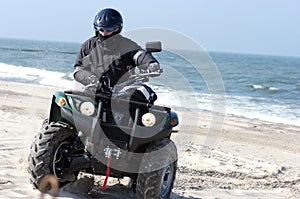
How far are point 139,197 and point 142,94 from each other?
3.29 feet

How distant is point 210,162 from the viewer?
8062mm

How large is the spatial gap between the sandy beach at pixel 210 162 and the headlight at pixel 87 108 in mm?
922

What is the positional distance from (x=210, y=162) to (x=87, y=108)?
3444 millimetres

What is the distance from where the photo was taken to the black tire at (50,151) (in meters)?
5.18

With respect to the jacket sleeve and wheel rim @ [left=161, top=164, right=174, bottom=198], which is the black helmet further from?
wheel rim @ [left=161, top=164, right=174, bottom=198]

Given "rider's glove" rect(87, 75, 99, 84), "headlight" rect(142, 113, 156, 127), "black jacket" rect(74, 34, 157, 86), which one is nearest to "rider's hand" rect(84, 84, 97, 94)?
"rider's glove" rect(87, 75, 99, 84)

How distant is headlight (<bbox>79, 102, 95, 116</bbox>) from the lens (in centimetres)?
507

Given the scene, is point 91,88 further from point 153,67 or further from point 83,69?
point 153,67

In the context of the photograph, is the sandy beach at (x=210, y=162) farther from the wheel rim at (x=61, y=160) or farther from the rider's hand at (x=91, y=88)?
the rider's hand at (x=91, y=88)

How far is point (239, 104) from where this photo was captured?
2066 centimetres

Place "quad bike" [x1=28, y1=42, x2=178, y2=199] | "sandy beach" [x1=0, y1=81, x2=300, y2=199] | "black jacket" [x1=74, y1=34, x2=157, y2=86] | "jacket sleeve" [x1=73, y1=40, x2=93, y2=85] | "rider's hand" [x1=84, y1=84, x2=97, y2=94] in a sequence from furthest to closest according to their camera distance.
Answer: "sandy beach" [x1=0, y1=81, x2=300, y2=199]
"black jacket" [x1=74, y1=34, x2=157, y2=86]
"jacket sleeve" [x1=73, y1=40, x2=93, y2=85]
"rider's hand" [x1=84, y1=84, x2=97, y2=94]
"quad bike" [x1=28, y1=42, x2=178, y2=199]

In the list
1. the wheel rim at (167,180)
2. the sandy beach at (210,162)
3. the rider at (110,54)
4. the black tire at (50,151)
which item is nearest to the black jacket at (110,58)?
the rider at (110,54)

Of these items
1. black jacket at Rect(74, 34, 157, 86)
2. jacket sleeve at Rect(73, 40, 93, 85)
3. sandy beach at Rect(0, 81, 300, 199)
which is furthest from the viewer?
→ sandy beach at Rect(0, 81, 300, 199)

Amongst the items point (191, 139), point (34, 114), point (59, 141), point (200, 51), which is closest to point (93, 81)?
point (59, 141)
